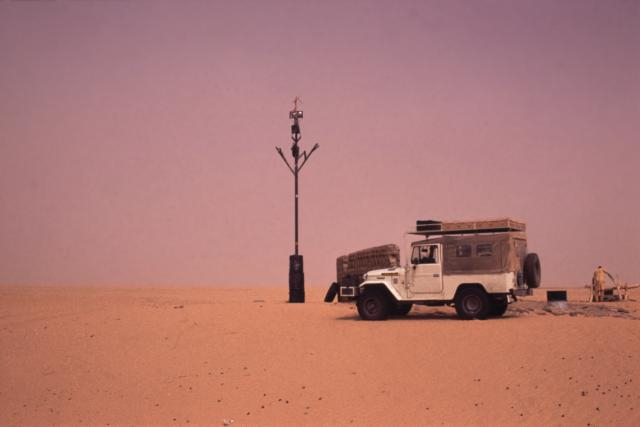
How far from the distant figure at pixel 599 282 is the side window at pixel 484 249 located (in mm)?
11656

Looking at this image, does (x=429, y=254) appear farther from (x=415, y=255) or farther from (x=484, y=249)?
(x=484, y=249)

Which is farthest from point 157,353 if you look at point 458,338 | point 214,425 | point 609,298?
point 609,298

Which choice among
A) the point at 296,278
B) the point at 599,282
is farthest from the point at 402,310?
the point at 599,282

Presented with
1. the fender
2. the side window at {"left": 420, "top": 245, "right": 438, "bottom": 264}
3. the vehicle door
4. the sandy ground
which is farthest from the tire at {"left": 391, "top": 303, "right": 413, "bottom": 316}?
the side window at {"left": 420, "top": 245, "right": 438, "bottom": 264}

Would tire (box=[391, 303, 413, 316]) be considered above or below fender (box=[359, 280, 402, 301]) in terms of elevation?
below

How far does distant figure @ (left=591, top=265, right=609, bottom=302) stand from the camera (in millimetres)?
30408

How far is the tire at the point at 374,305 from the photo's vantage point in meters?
21.9

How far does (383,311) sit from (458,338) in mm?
4794

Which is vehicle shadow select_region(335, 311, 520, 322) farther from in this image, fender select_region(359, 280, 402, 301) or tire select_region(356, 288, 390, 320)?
fender select_region(359, 280, 402, 301)

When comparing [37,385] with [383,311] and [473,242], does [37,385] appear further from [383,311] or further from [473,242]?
[473,242]

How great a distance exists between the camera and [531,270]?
2220 centimetres

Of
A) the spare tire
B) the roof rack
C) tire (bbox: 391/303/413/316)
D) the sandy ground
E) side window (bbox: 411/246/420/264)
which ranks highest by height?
the roof rack

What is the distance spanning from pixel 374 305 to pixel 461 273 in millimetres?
3028

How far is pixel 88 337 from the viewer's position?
18.8m
